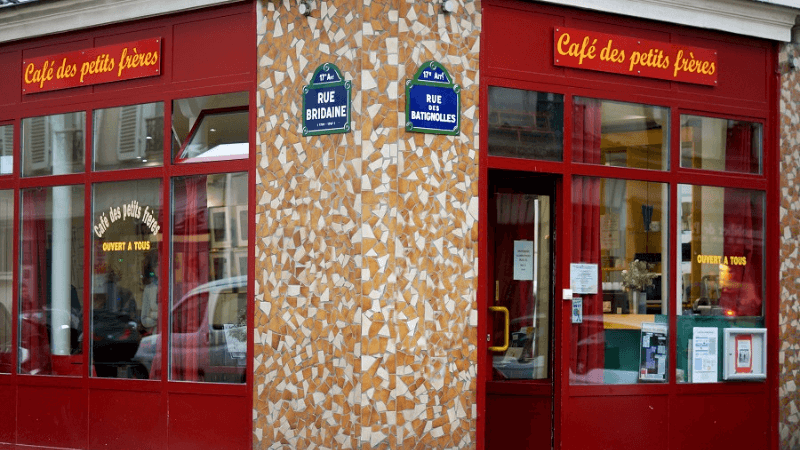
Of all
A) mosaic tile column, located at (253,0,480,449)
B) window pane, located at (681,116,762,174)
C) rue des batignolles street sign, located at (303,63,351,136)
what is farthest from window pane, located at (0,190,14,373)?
window pane, located at (681,116,762,174)

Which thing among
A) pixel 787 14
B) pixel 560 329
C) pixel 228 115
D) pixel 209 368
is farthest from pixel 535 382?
pixel 787 14

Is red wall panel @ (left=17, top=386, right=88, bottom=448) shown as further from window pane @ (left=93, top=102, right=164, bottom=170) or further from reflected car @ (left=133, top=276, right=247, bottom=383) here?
window pane @ (left=93, top=102, right=164, bottom=170)

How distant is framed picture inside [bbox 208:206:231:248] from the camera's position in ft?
34.0

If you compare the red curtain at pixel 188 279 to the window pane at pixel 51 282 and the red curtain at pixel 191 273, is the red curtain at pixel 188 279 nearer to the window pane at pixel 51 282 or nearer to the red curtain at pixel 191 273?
the red curtain at pixel 191 273

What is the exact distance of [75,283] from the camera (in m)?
11.4

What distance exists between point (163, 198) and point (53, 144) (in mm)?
1697

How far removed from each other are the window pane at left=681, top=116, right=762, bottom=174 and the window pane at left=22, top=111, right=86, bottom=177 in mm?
6194

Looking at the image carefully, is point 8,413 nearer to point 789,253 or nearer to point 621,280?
point 621,280

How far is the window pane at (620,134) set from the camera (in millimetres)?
10523

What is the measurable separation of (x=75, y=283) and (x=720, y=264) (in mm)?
6686

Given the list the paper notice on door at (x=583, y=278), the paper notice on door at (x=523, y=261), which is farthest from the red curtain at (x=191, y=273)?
the paper notice on door at (x=583, y=278)

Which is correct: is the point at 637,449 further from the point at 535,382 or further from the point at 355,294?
the point at 355,294

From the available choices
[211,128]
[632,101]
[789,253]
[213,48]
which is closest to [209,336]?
[211,128]

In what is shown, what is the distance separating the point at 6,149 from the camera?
12.0 metres
